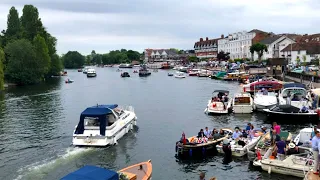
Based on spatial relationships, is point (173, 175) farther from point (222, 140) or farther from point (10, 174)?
point (10, 174)

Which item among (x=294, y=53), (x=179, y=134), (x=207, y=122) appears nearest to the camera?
(x=179, y=134)

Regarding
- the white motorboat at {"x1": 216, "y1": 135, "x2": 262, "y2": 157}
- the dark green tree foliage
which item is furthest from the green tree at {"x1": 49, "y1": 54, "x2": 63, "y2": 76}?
the white motorboat at {"x1": 216, "y1": 135, "x2": 262, "y2": 157}

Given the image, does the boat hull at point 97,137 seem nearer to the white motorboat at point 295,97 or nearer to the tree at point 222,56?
the white motorboat at point 295,97

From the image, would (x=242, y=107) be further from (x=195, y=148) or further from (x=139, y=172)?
(x=139, y=172)

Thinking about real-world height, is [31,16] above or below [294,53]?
above

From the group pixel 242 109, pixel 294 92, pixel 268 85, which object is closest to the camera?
pixel 242 109

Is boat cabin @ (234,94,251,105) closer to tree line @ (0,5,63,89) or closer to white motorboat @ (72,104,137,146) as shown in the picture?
white motorboat @ (72,104,137,146)

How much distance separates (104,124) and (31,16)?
10656 cm

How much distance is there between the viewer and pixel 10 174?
26.4 metres

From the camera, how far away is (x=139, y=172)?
2305 centimetres

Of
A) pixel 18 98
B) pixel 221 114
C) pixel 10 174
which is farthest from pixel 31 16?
pixel 10 174

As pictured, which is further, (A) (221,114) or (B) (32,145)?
(A) (221,114)

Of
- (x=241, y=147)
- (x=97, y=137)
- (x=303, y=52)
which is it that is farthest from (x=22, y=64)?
(x=241, y=147)

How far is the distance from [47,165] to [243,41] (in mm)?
162003
